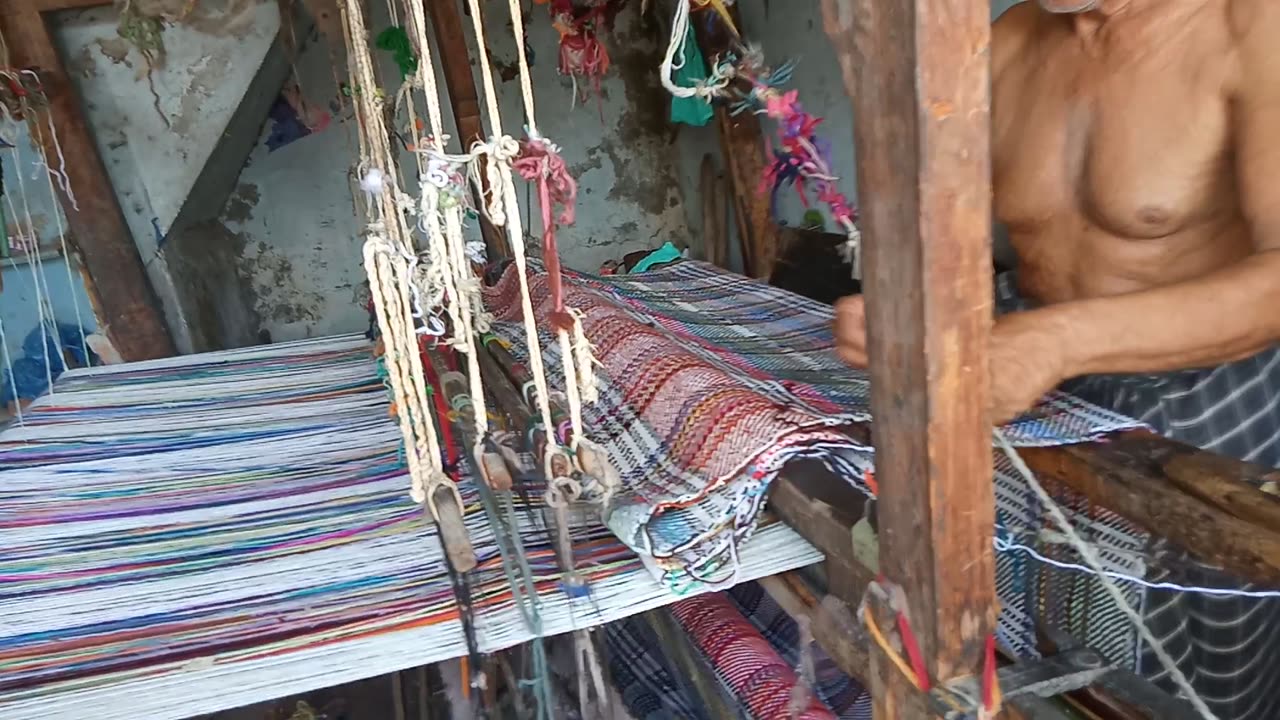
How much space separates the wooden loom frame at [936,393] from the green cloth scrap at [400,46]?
1.44m

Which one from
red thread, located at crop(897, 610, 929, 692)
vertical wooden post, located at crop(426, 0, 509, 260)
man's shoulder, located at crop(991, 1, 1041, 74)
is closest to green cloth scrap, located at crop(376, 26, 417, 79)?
vertical wooden post, located at crop(426, 0, 509, 260)

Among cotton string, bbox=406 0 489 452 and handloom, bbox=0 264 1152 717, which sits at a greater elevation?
cotton string, bbox=406 0 489 452

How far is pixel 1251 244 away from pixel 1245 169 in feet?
0.37

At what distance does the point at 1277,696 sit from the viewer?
138 centimetres

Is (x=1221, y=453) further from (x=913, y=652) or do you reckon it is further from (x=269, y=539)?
(x=269, y=539)

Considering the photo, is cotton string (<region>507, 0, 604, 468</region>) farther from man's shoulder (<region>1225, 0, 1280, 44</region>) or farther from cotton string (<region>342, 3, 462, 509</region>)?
man's shoulder (<region>1225, 0, 1280, 44</region>)

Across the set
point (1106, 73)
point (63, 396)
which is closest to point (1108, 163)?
point (1106, 73)

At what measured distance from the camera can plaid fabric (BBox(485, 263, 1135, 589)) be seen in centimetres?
108

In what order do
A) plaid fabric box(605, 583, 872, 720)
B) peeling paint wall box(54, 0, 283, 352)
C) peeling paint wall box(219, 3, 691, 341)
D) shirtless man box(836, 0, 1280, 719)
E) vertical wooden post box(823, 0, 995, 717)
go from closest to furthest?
vertical wooden post box(823, 0, 995, 717) < shirtless man box(836, 0, 1280, 719) < plaid fabric box(605, 583, 872, 720) < peeling paint wall box(54, 0, 283, 352) < peeling paint wall box(219, 3, 691, 341)

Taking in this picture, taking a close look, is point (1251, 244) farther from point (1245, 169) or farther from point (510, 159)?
point (510, 159)

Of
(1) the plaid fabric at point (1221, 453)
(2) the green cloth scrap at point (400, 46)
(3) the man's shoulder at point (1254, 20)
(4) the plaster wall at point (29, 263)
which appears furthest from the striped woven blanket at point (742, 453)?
(4) the plaster wall at point (29, 263)

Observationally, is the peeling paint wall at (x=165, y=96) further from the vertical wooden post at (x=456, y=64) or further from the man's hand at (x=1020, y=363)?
the man's hand at (x=1020, y=363)

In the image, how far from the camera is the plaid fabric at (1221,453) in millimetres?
1268

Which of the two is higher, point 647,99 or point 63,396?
point 647,99
